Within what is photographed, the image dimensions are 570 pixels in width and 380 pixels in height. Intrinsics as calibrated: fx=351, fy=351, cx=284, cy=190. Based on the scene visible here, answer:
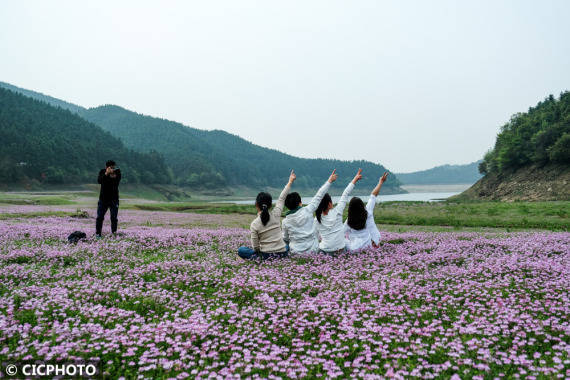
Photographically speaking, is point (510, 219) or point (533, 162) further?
point (533, 162)

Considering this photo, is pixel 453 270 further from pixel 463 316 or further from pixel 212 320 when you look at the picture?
pixel 212 320

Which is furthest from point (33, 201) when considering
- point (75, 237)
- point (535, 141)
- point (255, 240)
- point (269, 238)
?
point (535, 141)

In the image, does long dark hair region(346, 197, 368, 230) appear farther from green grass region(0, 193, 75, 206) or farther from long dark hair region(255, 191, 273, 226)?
green grass region(0, 193, 75, 206)

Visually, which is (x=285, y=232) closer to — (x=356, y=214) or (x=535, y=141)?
(x=356, y=214)

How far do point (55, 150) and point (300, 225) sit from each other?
147 meters

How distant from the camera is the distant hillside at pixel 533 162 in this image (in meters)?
74.8

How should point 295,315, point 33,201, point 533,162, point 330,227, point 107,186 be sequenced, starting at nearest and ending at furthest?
point 295,315
point 330,227
point 107,186
point 33,201
point 533,162

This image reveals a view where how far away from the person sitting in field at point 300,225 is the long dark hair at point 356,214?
109cm

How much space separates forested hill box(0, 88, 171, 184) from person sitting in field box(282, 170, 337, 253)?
11768 centimetres

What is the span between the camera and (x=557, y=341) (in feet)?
16.8

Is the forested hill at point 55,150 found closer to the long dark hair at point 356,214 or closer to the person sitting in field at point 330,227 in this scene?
the person sitting in field at point 330,227
